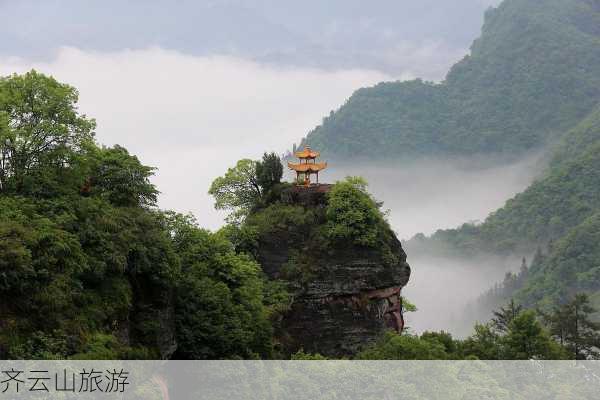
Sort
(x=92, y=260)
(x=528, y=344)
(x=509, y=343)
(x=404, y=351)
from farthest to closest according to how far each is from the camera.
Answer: (x=509, y=343), (x=528, y=344), (x=404, y=351), (x=92, y=260)

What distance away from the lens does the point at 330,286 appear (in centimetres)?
3609

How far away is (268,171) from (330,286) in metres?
9.66

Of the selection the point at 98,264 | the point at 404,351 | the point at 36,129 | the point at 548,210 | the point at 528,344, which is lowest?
the point at 528,344

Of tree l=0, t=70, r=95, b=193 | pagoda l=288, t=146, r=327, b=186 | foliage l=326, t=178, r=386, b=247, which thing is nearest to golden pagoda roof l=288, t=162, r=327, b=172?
pagoda l=288, t=146, r=327, b=186

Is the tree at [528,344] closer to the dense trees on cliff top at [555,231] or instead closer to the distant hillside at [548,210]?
the dense trees on cliff top at [555,231]

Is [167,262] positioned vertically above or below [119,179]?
below

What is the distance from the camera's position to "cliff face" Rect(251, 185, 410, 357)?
1398 inches

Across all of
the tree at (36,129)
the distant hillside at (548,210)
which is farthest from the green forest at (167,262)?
the distant hillside at (548,210)

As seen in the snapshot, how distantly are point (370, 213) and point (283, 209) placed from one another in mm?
4876

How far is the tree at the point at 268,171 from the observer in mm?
42750

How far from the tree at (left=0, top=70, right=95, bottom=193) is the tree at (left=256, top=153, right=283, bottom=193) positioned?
20476 mm

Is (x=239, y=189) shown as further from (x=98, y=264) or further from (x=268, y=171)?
(x=98, y=264)

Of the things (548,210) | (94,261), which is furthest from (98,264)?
(548,210)

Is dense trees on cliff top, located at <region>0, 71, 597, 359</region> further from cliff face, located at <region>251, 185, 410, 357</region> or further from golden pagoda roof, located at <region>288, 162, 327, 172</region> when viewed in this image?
golden pagoda roof, located at <region>288, 162, 327, 172</region>
